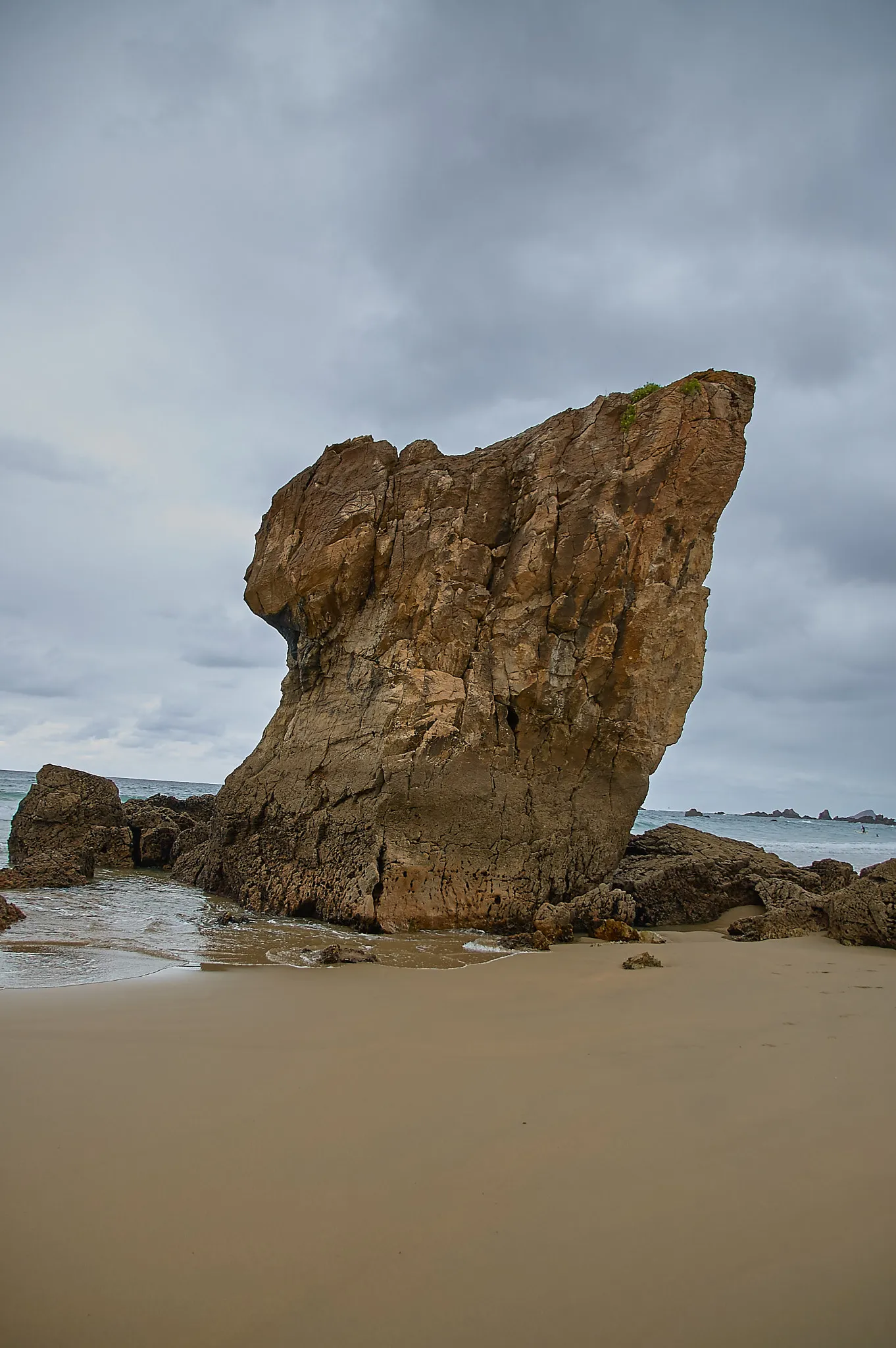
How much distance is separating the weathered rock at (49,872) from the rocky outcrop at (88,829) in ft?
→ 0.10

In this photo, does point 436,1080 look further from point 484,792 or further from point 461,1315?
point 484,792

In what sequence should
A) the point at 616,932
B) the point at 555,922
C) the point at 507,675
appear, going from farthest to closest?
1. the point at 507,675
2. the point at 555,922
3. the point at 616,932

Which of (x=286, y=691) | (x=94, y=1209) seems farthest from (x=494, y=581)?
(x=94, y=1209)

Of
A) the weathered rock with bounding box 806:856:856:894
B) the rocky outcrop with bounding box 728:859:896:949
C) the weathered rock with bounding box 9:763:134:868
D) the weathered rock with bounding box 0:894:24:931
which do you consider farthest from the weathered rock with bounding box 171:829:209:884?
the weathered rock with bounding box 806:856:856:894

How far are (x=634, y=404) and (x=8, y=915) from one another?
9901 mm

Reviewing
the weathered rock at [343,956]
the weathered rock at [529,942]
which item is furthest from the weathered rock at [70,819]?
the weathered rock at [529,942]

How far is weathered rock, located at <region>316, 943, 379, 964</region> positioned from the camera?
250 inches

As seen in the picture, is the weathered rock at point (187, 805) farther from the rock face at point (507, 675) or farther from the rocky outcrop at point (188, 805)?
the rock face at point (507, 675)

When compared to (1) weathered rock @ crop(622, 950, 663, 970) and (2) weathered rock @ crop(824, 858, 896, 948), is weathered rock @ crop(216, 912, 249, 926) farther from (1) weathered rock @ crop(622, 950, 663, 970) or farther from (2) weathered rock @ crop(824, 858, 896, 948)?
(2) weathered rock @ crop(824, 858, 896, 948)

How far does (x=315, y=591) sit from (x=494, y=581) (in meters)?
2.79

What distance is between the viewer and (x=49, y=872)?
1098cm

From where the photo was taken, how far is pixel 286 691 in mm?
12125

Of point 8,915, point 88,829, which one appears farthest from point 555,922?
point 88,829

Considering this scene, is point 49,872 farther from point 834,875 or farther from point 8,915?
point 834,875
